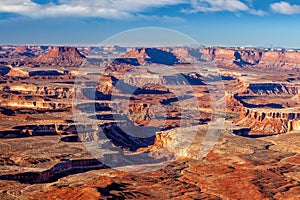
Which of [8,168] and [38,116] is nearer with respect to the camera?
[8,168]

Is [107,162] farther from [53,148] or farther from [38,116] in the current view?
[38,116]

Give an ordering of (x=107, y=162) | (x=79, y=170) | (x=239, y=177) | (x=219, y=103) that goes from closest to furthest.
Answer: (x=239, y=177), (x=79, y=170), (x=107, y=162), (x=219, y=103)

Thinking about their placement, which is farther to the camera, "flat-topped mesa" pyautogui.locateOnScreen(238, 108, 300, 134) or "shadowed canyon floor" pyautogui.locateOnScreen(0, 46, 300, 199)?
"flat-topped mesa" pyautogui.locateOnScreen(238, 108, 300, 134)

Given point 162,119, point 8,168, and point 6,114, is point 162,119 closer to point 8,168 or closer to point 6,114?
point 6,114

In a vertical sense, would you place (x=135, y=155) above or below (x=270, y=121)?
below

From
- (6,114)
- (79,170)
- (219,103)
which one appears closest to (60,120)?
(6,114)

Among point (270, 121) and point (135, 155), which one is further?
point (270, 121)

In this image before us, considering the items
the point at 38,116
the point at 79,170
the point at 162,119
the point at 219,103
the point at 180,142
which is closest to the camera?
the point at 79,170

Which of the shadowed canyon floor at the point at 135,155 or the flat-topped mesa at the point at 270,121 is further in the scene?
the flat-topped mesa at the point at 270,121
